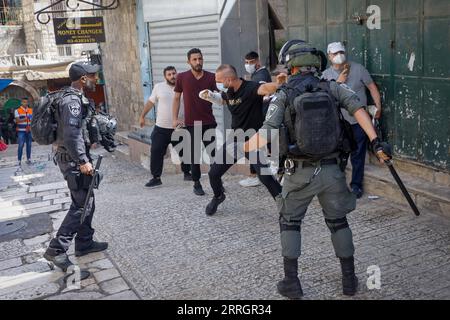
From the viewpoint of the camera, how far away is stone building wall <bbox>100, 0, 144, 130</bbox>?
12023 millimetres

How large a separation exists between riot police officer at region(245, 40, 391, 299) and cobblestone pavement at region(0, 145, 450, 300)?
291mm

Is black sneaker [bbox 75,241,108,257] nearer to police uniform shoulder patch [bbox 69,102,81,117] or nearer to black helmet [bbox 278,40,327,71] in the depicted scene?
police uniform shoulder patch [bbox 69,102,81,117]

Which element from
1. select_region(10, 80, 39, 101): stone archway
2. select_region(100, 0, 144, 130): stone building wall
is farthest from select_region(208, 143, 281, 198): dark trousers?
select_region(10, 80, 39, 101): stone archway

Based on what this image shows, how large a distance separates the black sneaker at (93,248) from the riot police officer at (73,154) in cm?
24

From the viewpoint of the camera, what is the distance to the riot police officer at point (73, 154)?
13.5 feet

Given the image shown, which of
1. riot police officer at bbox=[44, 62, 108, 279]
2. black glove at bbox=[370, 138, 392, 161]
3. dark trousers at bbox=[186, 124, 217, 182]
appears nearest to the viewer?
black glove at bbox=[370, 138, 392, 161]

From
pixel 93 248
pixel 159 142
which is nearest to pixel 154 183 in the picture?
pixel 159 142

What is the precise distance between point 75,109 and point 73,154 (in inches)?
15.0

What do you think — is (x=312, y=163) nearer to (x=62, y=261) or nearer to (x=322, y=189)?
(x=322, y=189)

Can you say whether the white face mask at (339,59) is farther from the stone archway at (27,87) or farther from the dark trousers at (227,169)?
the stone archway at (27,87)

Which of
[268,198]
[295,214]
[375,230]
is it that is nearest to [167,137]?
[268,198]
